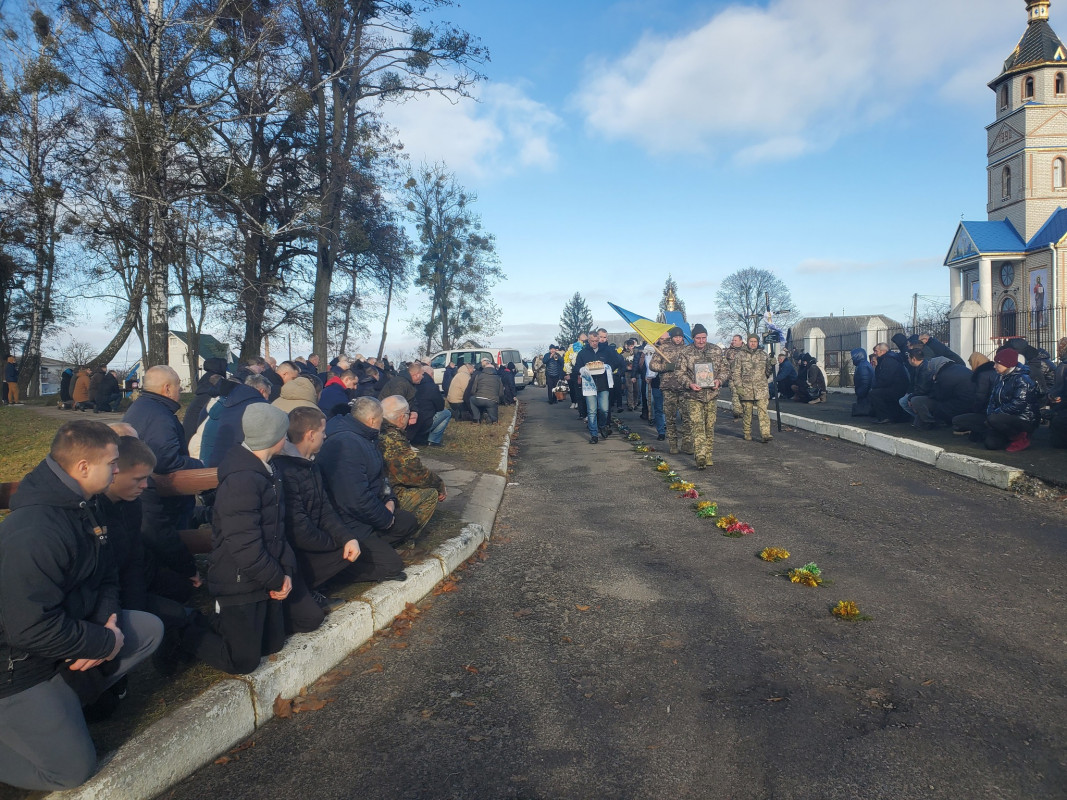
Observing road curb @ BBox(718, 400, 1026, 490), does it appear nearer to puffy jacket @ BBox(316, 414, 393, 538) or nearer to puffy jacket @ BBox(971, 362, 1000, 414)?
puffy jacket @ BBox(971, 362, 1000, 414)

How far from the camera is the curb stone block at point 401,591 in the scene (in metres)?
4.93

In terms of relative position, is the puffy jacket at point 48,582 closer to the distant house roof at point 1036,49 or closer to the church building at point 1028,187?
the church building at point 1028,187

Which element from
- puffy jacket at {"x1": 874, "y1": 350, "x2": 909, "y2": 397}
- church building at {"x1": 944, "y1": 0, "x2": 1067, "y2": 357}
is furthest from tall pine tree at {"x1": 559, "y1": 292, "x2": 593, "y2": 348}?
puffy jacket at {"x1": 874, "y1": 350, "x2": 909, "y2": 397}

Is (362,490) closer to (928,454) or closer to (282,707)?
(282,707)

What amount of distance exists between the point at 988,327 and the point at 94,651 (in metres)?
21.6

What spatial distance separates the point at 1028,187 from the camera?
1656 inches

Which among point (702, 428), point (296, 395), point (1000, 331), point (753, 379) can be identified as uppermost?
point (1000, 331)

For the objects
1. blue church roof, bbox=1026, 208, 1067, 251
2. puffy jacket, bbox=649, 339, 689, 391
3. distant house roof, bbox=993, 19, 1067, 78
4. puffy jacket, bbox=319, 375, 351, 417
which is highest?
distant house roof, bbox=993, 19, 1067, 78

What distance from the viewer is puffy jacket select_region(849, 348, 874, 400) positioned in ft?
52.5

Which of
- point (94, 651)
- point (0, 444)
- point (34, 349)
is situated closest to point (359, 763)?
point (94, 651)

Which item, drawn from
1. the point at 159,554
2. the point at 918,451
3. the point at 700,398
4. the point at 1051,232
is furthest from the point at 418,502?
the point at 1051,232

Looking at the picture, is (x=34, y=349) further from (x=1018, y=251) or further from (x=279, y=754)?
(x=1018, y=251)

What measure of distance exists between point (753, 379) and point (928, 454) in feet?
10.6

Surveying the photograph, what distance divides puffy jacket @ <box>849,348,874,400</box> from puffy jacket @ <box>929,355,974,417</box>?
279 centimetres
